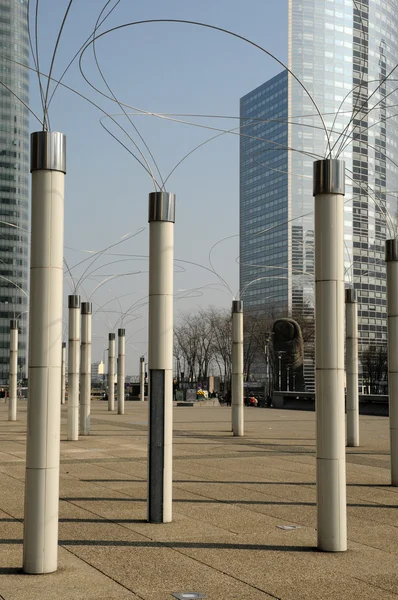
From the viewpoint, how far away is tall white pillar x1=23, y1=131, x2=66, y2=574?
363 inches

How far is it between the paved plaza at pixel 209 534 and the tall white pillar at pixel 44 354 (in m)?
0.49

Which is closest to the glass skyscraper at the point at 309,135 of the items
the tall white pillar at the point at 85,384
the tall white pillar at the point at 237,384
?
the tall white pillar at the point at 85,384

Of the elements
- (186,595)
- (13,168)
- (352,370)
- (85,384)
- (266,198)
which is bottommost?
(186,595)

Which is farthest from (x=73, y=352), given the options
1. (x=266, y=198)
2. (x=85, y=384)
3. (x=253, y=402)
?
(x=266, y=198)

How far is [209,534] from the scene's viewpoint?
36.5 ft

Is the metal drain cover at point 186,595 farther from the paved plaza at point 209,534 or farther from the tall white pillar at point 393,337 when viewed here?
the tall white pillar at point 393,337

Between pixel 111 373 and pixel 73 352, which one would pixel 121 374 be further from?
pixel 73 352

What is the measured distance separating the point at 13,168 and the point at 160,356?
516 feet

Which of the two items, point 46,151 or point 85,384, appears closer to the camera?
point 46,151

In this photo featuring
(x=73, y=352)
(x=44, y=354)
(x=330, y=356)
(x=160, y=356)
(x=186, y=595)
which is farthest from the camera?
(x=73, y=352)

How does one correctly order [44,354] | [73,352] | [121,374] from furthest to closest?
[121,374], [73,352], [44,354]

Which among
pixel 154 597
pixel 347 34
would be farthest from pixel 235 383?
pixel 347 34

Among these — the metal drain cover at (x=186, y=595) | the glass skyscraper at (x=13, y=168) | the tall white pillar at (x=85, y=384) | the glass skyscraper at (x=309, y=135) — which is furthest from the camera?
the glass skyscraper at (x=13, y=168)

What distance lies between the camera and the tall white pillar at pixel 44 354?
30.2 ft
